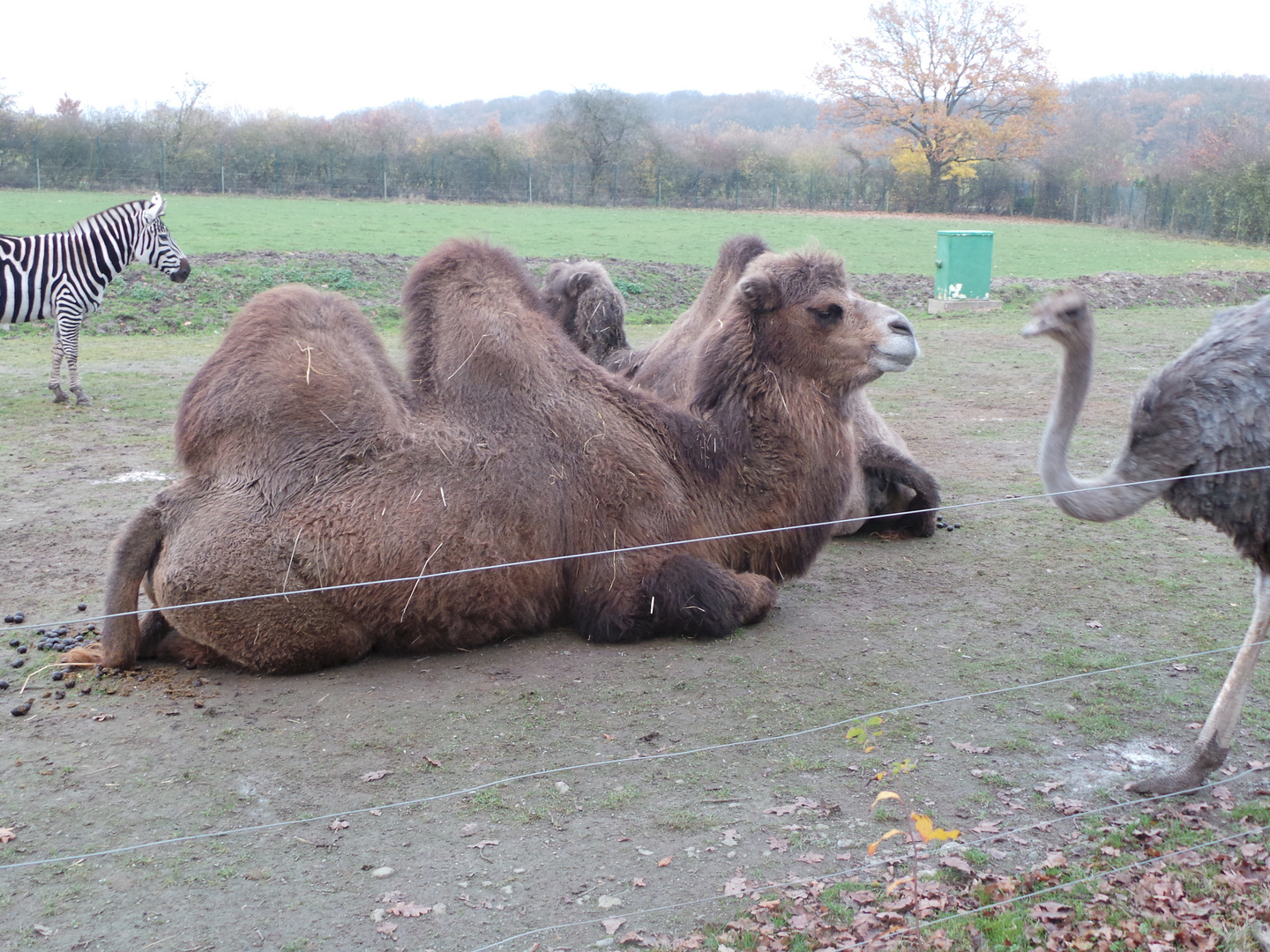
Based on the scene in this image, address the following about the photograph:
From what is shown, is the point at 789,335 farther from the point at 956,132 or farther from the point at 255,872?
the point at 956,132

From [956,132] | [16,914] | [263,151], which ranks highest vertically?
[956,132]

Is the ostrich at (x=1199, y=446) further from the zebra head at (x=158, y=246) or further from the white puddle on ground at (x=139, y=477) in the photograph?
the zebra head at (x=158, y=246)

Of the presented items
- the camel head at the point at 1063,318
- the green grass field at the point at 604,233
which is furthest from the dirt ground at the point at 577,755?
the green grass field at the point at 604,233

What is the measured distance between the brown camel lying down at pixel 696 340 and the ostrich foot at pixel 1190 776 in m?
2.84

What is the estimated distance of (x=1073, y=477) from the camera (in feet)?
11.8

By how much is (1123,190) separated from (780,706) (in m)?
49.2

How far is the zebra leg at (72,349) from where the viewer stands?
10867mm

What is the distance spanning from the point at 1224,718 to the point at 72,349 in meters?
11.0

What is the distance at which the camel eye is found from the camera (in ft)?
17.3

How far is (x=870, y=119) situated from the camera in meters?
63.8

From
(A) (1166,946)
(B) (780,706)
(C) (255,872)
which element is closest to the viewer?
(A) (1166,946)

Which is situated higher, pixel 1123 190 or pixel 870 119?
pixel 870 119

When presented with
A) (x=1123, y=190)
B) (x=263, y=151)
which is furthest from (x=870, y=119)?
(x=263, y=151)

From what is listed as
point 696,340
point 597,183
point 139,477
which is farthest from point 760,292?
point 597,183
